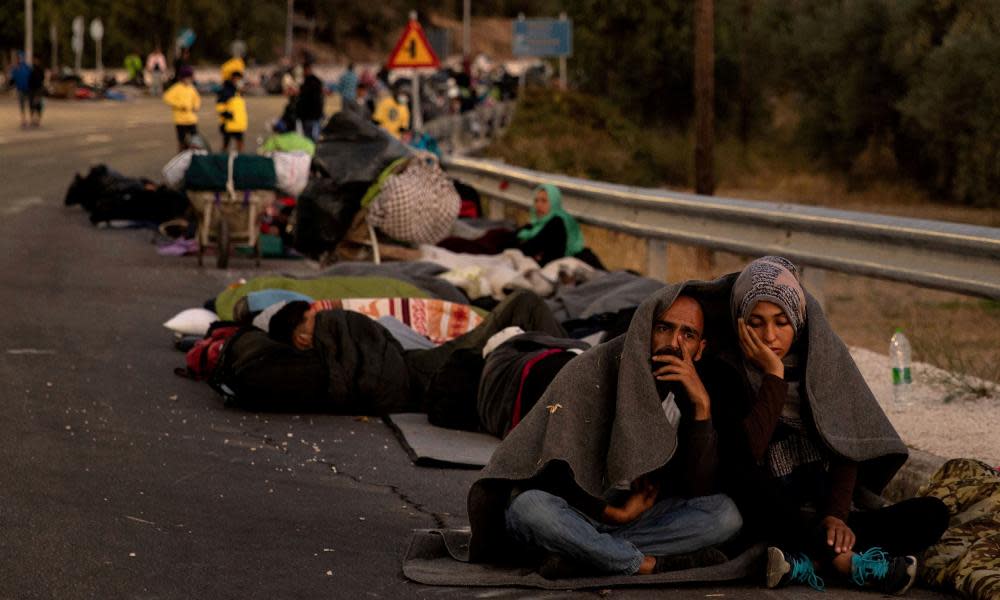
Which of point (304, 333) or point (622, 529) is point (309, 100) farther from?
point (622, 529)

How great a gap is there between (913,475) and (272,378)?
3628mm

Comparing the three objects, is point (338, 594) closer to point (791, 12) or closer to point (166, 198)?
point (166, 198)

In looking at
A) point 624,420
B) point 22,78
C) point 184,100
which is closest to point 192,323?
point 624,420

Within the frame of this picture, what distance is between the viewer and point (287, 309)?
10562mm

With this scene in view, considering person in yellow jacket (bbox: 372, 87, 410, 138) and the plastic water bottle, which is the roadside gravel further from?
person in yellow jacket (bbox: 372, 87, 410, 138)

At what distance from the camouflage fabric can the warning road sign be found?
73.4 feet

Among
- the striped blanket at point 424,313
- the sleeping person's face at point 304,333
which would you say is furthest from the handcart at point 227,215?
the sleeping person's face at point 304,333

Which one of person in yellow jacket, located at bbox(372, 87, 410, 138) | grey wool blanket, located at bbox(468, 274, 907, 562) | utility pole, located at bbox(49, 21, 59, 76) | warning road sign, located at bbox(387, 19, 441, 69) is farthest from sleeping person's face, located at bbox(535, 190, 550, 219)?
utility pole, located at bbox(49, 21, 59, 76)

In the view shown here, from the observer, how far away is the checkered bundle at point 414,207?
58.3ft

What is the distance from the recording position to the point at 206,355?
11344 mm

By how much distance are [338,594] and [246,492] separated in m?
1.87

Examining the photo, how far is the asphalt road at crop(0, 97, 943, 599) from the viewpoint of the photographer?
21.1 feet

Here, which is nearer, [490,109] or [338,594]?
[338,594]

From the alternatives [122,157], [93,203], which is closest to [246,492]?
[93,203]
